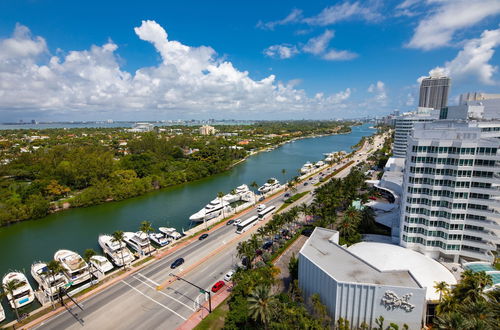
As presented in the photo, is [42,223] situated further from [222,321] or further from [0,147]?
[0,147]

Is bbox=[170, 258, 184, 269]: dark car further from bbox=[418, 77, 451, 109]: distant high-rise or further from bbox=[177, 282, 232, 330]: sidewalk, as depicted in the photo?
bbox=[418, 77, 451, 109]: distant high-rise

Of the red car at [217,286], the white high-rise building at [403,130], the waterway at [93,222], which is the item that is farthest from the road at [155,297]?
the white high-rise building at [403,130]

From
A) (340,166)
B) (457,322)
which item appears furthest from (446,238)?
(340,166)

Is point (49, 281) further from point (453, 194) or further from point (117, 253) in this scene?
point (453, 194)

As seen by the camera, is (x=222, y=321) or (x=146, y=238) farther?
(x=146, y=238)

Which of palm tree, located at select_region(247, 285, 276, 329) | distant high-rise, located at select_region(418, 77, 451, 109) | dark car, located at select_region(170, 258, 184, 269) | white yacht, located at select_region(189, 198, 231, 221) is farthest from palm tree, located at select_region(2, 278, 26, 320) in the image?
distant high-rise, located at select_region(418, 77, 451, 109)
